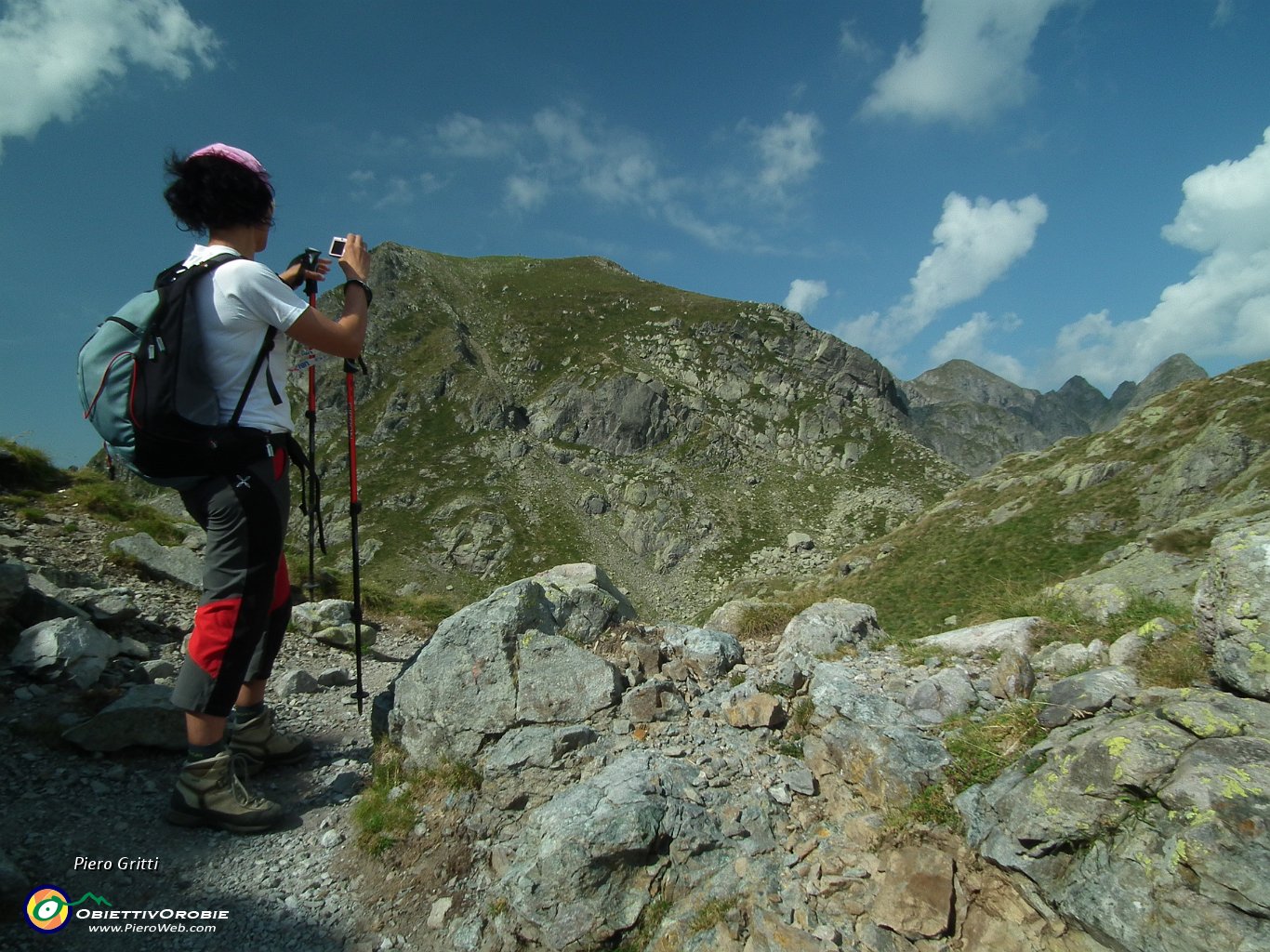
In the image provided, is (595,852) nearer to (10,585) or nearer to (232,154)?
(232,154)

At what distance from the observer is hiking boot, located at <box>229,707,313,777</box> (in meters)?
5.50

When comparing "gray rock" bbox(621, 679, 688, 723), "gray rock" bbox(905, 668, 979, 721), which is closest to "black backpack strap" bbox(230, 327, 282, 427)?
"gray rock" bbox(621, 679, 688, 723)

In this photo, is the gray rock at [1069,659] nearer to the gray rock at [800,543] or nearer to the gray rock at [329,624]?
the gray rock at [329,624]

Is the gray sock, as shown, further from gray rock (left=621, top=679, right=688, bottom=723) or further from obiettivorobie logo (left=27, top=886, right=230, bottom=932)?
gray rock (left=621, top=679, right=688, bottom=723)

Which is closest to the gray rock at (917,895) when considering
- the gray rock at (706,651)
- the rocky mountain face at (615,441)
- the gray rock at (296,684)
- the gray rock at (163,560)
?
the gray rock at (706,651)

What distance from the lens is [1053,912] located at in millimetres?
3521

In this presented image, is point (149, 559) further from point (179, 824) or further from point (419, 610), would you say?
point (179, 824)

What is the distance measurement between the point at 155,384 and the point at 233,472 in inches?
30.8

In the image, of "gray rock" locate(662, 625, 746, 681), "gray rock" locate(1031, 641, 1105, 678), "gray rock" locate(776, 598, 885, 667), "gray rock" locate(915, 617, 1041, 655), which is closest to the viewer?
"gray rock" locate(1031, 641, 1105, 678)

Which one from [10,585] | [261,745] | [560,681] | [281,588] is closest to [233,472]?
[281,588]

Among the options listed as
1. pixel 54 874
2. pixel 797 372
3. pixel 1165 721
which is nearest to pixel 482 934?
pixel 54 874

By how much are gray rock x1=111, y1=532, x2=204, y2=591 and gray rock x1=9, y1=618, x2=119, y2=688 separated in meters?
4.01

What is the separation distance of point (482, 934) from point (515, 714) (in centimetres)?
188

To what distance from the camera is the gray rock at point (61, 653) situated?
613cm
